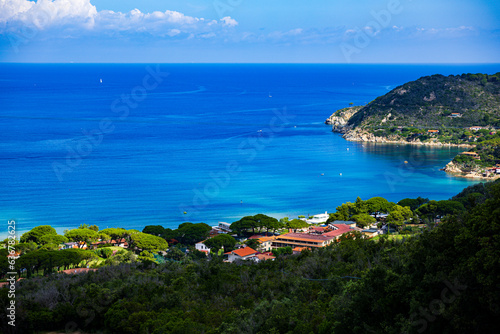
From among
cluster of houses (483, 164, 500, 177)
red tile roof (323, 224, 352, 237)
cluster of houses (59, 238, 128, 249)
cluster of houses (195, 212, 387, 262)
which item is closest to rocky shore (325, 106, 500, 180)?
cluster of houses (483, 164, 500, 177)

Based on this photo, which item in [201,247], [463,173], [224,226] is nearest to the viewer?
[201,247]

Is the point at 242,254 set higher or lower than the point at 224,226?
higher

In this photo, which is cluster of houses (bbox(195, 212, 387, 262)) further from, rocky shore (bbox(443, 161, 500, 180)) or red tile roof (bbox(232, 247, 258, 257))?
rocky shore (bbox(443, 161, 500, 180))

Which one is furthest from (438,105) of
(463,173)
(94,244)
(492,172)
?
(94,244)

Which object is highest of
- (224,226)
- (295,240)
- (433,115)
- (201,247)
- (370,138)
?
(433,115)

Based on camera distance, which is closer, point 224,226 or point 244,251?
point 244,251

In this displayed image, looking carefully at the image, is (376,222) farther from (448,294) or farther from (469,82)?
(469,82)

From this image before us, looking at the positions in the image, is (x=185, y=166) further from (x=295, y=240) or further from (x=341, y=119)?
(x=341, y=119)

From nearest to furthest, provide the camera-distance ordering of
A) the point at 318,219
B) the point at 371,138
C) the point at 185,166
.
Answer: the point at 318,219 → the point at 185,166 → the point at 371,138
